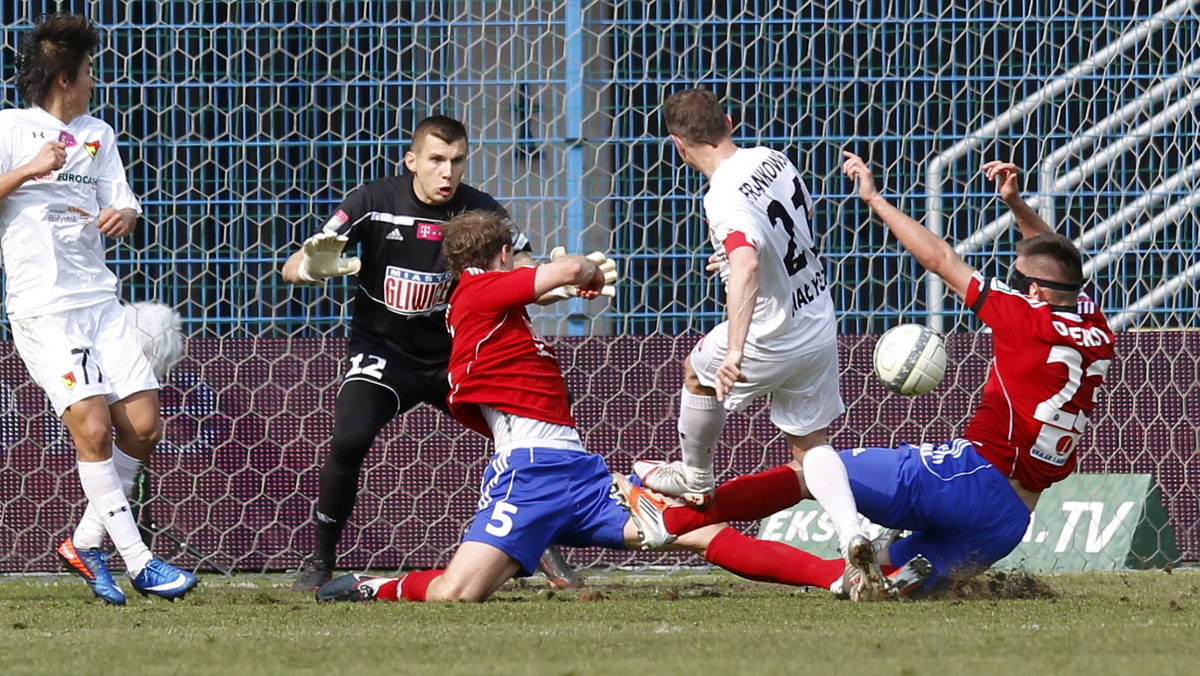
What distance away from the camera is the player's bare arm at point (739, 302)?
465cm

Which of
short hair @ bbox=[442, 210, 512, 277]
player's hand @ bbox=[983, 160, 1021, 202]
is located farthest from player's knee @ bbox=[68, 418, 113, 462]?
player's hand @ bbox=[983, 160, 1021, 202]

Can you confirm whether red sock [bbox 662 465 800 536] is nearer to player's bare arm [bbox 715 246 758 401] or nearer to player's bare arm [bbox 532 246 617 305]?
player's bare arm [bbox 715 246 758 401]

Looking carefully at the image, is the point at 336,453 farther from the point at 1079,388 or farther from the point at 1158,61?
the point at 1158,61

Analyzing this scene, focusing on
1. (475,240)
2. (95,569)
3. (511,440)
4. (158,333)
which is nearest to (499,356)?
(511,440)

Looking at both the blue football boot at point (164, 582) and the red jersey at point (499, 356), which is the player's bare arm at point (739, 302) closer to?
the red jersey at point (499, 356)

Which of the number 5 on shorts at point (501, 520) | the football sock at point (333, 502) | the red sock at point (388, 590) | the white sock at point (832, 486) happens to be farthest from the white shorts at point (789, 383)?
the football sock at point (333, 502)

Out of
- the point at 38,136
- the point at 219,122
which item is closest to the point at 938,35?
the point at 219,122

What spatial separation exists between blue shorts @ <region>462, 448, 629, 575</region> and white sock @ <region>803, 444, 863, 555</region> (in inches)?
23.2

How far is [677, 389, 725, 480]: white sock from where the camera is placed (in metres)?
5.15

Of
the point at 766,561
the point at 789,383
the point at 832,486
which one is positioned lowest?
the point at 766,561

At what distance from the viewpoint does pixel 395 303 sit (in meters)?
5.79

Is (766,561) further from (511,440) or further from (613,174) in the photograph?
(613,174)

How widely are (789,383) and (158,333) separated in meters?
2.94

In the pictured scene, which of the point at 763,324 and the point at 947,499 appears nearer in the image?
the point at 947,499
